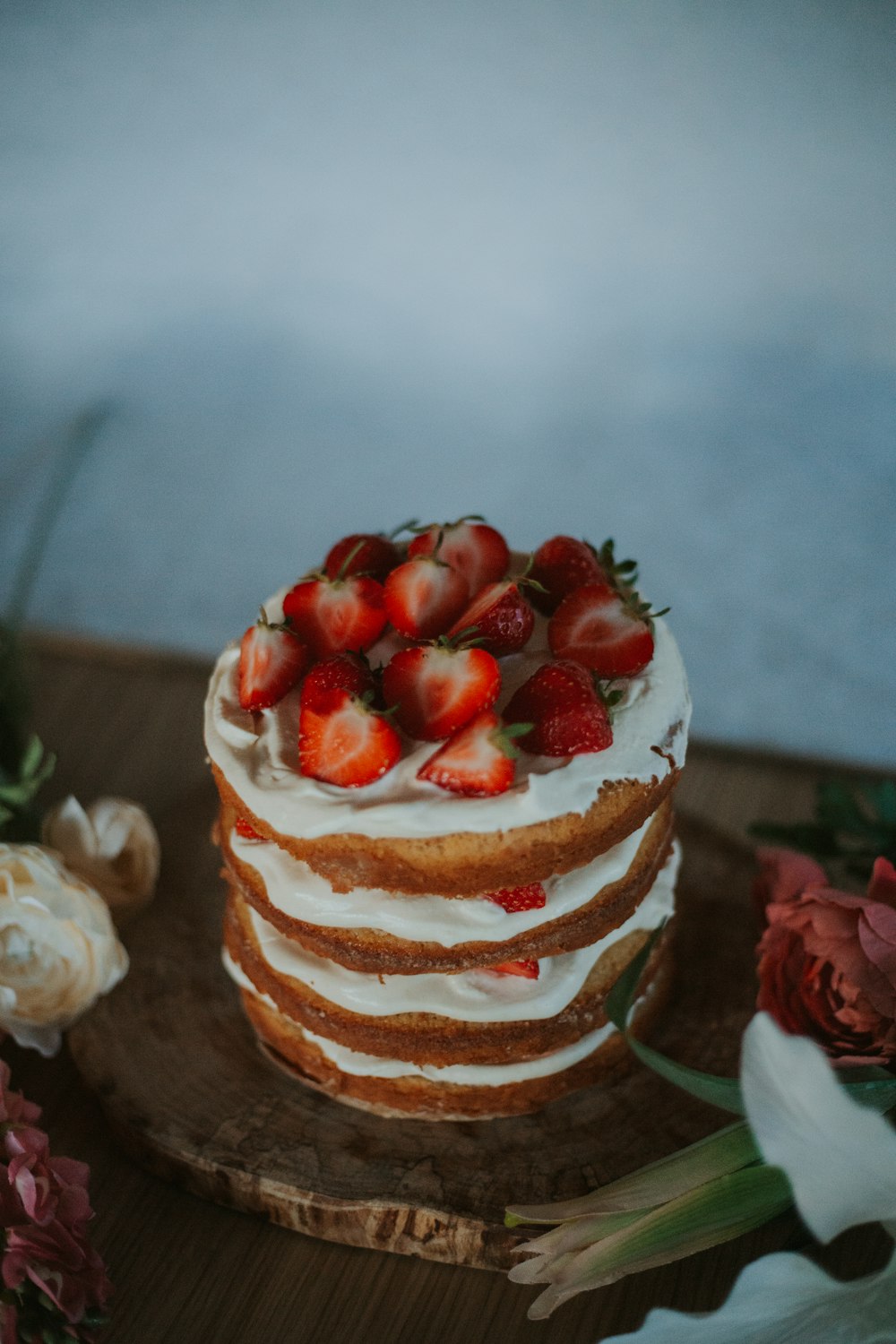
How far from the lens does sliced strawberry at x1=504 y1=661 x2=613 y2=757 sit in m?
1.78

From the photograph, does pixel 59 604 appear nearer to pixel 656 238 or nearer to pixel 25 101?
pixel 25 101

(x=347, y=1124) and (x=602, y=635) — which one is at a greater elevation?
(x=602, y=635)

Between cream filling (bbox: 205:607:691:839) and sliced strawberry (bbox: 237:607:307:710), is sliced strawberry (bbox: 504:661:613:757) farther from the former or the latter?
sliced strawberry (bbox: 237:607:307:710)

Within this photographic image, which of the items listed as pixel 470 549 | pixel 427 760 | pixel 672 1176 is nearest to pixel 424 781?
pixel 427 760

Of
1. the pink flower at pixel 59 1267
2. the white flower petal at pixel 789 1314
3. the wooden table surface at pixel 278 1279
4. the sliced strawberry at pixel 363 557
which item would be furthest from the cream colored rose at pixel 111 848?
the white flower petal at pixel 789 1314

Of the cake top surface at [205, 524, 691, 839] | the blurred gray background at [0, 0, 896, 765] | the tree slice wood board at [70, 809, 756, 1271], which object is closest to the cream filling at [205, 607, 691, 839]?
the cake top surface at [205, 524, 691, 839]

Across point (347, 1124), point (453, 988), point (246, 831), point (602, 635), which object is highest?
point (602, 635)

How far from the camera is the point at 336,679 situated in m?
1.85

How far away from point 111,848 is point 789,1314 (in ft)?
4.81

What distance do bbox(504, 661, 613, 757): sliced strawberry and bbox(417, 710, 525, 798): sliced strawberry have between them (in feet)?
0.19

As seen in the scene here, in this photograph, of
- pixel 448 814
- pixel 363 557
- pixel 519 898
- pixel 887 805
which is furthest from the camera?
pixel 887 805

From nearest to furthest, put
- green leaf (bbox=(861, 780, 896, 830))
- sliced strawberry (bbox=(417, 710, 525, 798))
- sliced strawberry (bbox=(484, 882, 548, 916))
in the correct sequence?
sliced strawberry (bbox=(417, 710, 525, 798))
sliced strawberry (bbox=(484, 882, 548, 916))
green leaf (bbox=(861, 780, 896, 830))

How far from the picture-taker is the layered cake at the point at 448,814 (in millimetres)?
1778

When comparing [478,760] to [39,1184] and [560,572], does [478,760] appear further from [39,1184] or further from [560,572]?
[39,1184]
